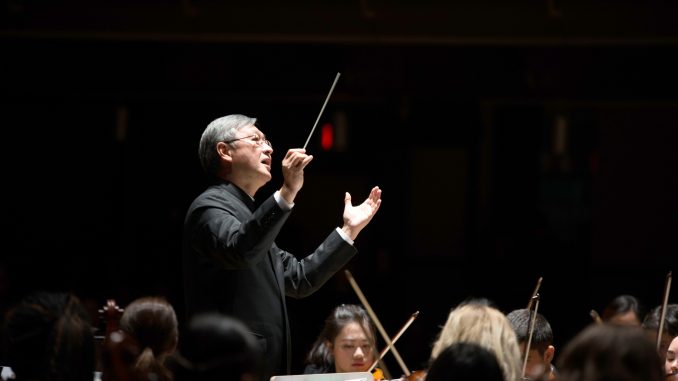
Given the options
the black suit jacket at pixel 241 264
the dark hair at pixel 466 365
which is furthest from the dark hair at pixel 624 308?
the dark hair at pixel 466 365

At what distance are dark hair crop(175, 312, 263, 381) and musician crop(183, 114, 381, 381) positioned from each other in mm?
756

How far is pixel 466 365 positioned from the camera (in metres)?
2.34

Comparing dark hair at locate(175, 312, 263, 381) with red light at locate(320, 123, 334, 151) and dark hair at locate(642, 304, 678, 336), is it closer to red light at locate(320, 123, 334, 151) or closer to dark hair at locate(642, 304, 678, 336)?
dark hair at locate(642, 304, 678, 336)

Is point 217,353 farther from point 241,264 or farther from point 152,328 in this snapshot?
point 152,328

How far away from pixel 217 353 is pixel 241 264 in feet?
2.73

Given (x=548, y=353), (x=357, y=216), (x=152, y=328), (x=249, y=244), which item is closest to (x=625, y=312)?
(x=548, y=353)

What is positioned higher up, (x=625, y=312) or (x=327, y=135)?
(x=327, y=135)

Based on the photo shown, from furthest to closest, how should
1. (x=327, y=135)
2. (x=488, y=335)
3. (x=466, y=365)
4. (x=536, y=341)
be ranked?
(x=327, y=135) → (x=536, y=341) → (x=488, y=335) → (x=466, y=365)

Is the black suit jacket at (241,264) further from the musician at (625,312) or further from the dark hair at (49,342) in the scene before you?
the musician at (625,312)

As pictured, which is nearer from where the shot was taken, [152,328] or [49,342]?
[49,342]

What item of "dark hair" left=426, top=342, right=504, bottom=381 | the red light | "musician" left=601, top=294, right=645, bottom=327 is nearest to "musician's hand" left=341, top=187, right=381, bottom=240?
"dark hair" left=426, top=342, right=504, bottom=381

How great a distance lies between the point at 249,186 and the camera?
10.9 feet

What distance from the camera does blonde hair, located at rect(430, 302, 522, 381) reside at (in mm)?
2713

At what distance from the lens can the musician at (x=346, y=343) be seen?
3.97 meters
